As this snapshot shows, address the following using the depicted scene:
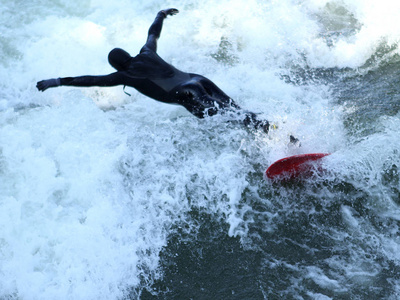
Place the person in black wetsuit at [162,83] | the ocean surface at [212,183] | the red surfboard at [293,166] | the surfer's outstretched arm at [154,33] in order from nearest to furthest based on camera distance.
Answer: the ocean surface at [212,183]
the red surfboard at [293,166]
the person in black wetsuit at [162,83]
the surfer's outstretched arm at [154,33]

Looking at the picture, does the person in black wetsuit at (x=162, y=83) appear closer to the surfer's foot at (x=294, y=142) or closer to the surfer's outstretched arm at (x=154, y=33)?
the surfer's outstretched arm at (x=154, y=33)

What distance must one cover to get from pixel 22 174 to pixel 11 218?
0.61 m

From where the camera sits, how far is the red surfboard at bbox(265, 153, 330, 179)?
4.27 m

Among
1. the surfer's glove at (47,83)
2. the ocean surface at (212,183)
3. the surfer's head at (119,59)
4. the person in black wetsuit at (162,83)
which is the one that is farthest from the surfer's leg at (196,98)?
the surfer's glove at (47,83)

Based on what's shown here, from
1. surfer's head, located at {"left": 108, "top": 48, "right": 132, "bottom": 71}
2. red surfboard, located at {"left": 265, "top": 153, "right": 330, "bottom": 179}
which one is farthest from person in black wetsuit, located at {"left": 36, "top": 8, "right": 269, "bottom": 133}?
red surfboard, located at {"left": 265, "top": 153, "right": 330, "bottom": 179}

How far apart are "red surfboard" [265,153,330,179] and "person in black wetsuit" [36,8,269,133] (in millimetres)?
440

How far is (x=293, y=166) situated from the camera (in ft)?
14.1

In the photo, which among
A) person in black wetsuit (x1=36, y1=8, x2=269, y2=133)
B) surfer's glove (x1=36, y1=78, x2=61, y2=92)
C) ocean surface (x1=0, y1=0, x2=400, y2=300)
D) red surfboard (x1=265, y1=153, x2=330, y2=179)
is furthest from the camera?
person in black wetsuit (x1=36, y1=8, x2=269, y2=133)

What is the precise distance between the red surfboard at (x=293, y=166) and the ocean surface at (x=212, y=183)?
0.11 metres

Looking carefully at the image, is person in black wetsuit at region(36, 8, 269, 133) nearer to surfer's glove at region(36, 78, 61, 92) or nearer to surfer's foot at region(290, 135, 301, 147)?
surfer's glove at region(36, 78, 61, 92)

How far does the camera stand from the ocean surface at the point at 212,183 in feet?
12.4

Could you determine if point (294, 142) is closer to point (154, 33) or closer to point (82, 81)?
point (154, 33)

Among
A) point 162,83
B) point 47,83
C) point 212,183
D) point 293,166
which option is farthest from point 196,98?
point 47,83

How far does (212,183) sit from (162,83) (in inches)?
48.2
